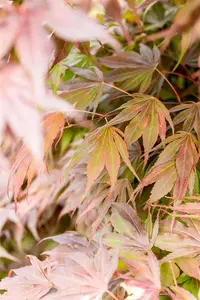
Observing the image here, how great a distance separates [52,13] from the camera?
0.30 metres

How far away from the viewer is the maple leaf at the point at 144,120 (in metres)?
0.55

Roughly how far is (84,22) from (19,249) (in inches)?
31.5

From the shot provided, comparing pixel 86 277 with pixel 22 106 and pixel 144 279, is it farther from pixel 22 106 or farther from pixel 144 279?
pixel 22 106

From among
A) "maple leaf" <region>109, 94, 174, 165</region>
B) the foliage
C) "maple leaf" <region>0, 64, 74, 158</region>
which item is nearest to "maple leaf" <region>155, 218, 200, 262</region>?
the foliage

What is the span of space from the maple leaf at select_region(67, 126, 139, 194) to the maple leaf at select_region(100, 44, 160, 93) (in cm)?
11

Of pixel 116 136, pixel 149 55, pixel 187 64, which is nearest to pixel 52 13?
pixel 116 136

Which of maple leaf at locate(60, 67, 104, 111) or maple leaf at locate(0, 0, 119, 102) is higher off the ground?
maple leaf at locate(0, 0, 119, 102)

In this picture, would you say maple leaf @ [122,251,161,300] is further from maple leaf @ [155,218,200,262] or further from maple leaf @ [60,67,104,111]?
maple leaf @ [60,67,104,111]

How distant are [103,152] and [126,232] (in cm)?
11

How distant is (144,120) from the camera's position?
0.56m

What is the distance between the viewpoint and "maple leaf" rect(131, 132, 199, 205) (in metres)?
0.53

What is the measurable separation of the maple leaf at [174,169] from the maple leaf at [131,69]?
0.12 m

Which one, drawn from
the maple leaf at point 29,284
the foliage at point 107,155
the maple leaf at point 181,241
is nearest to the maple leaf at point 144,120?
the foliage at point 107,155

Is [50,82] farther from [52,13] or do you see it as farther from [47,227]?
[47,227]
